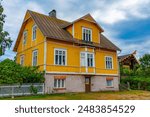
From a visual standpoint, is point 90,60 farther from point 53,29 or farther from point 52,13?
point 52,13

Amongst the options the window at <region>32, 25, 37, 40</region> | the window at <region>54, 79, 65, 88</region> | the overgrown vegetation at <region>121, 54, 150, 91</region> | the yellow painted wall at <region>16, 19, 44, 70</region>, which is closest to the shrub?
the overgrown vegetation at <region>121, 54, 150, 91</region>

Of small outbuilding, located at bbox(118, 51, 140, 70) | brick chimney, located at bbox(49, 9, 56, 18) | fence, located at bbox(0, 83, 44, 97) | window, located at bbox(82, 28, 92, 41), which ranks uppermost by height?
brick chimney, located at bbox(49, 9, 56, 18)

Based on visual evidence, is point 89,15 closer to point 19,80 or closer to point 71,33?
point 71,33

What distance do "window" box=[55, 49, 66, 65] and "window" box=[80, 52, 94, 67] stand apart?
2.66 metres

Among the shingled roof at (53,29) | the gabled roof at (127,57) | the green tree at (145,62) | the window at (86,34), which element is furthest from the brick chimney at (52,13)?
the green tree at (145,62)

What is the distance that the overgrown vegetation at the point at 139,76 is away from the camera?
99.5ft

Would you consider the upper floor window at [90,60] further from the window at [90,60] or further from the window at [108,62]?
the window at [108,62]

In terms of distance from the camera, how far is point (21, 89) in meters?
19.0

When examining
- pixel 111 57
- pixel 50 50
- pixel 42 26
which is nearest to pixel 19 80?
pixel 50 50

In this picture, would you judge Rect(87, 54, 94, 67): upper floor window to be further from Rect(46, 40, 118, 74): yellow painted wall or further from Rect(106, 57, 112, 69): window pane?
Rect(106, 57, 112, 69): window pane

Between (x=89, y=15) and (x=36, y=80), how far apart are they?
11.8m

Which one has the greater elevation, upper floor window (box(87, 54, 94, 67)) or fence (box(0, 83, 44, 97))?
upper floor window (box(87, 54, 94, 67))

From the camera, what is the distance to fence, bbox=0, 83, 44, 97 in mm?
17891

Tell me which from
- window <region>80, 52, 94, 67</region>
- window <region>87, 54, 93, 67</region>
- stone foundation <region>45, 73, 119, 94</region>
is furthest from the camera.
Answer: window <region>87, 54, 93, 67</region>
